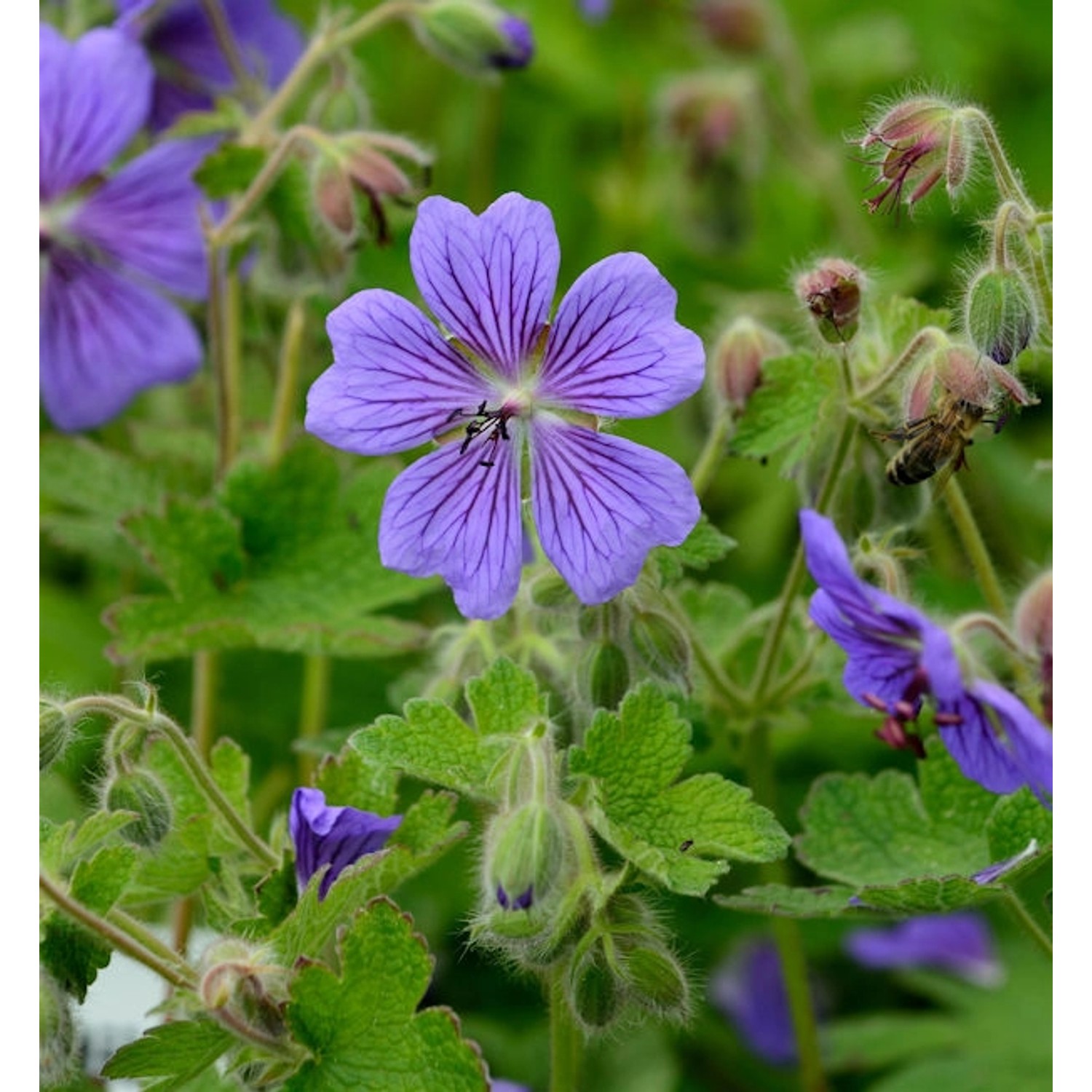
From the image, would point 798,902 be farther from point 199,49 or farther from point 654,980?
point 199,49

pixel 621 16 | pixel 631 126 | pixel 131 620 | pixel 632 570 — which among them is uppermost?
pixel 621 16

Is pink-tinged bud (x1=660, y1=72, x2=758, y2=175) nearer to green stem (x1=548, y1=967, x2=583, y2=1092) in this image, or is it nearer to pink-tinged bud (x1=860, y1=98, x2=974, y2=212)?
pink-tinged bud (x1=860, y1=98, x2=974, y2=212)

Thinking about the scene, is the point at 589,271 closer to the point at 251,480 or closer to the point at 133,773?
the point at 133,773

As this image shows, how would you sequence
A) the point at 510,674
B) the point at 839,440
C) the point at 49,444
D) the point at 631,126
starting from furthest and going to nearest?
1. the point at 631,126
2. the point at 49,444
3. the point at 839,440
4. the point at 510,674

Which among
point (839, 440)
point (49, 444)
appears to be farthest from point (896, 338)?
point (49, 444)

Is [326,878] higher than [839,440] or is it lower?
lower
